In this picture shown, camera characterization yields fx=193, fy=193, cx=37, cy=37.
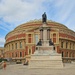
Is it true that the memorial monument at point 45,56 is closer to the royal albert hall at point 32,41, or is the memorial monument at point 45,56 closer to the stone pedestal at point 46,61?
the stone pedestal at point 46,61

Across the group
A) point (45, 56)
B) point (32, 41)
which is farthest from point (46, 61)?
point (32, 41)

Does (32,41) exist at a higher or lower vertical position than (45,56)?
higher

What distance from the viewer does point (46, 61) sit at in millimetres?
37438

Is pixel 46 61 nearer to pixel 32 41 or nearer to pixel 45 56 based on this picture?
pixel 45 56

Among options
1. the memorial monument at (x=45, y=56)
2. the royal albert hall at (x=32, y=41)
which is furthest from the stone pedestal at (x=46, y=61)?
the royal albert hall at (x=32, y=41)

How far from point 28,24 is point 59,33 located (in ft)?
63.7

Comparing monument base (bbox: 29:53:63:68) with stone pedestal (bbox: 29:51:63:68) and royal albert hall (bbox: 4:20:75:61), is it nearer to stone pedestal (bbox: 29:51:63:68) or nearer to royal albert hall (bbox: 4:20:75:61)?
stone pedestal (bbox: 29:51:63:68)

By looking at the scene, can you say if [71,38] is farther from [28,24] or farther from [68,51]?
[28,24]

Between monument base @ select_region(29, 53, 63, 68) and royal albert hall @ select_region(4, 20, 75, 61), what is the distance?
46.3 m

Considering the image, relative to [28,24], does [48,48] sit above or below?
below

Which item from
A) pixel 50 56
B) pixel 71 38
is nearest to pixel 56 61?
pixel 50 56

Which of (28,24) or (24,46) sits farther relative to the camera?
(28,24)

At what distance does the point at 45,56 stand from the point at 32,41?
48.4 m

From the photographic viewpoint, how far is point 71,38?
324ft
